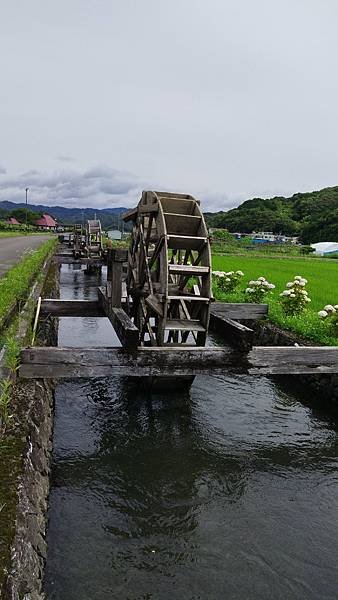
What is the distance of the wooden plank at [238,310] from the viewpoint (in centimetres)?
834

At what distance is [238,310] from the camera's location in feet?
27.8

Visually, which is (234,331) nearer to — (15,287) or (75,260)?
(15,287)

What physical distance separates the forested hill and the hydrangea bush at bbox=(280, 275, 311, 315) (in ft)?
232

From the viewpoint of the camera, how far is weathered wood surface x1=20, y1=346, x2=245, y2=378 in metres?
5.12

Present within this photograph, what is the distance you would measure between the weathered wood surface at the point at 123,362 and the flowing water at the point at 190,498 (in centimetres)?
106

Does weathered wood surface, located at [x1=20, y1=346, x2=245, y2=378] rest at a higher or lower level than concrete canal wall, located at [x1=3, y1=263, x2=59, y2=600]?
higher

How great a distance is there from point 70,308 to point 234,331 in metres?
3.56

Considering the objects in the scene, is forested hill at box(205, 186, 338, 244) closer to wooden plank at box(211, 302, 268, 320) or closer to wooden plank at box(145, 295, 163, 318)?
wooden plank at box(211, 302, 268, 320)

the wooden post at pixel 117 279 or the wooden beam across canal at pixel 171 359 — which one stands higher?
the wooden post at pixel 117 279

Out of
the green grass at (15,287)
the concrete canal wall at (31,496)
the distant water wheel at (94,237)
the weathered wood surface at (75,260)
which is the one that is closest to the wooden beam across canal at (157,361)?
the concrete canal wall at (31,496)

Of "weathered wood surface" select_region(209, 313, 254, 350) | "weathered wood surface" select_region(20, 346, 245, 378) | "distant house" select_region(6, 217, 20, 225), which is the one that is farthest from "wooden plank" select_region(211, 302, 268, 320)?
"distant house" select_region(6, 217, 20, 225)

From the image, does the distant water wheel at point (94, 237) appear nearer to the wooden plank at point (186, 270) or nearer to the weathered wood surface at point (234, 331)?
the wooden plank at point (186, 270)

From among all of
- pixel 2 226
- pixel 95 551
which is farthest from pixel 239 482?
pixel 2 226

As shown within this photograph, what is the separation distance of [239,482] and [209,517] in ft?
2.55
